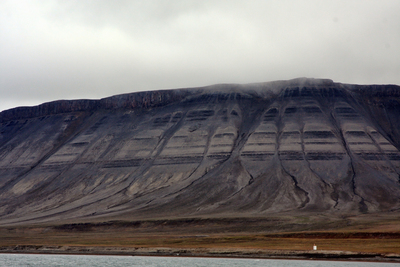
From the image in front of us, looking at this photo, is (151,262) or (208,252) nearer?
(151,262)

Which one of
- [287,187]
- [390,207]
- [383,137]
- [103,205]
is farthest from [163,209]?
[383,137]

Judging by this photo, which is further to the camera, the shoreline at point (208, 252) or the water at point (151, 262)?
the shoreline at point (208, 252)

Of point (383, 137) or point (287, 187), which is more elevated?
point (383, 137)

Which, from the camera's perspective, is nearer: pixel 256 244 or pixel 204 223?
pixel 256 244

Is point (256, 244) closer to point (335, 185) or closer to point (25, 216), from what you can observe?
point (335, 185)

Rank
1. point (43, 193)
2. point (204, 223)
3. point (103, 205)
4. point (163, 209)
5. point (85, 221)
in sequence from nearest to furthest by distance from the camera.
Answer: point (204, 223) < point (85, 221) < point (163, 209) < point (103, 205) < point (43, 193)

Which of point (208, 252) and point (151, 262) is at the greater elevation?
point (151, 262)
